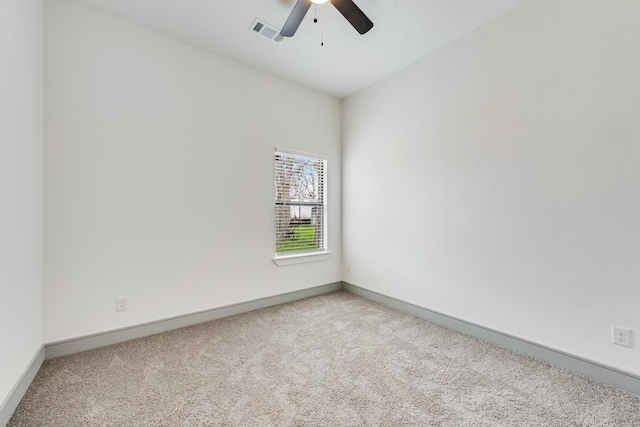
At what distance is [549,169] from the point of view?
6.67 ft

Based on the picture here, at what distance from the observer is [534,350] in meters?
2.08

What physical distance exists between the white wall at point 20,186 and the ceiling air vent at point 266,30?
1.55 metres

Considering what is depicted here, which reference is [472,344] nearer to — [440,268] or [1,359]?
[440,268]

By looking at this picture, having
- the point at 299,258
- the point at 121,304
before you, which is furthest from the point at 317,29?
the point at 121,304

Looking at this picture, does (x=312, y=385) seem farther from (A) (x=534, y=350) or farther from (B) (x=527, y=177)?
(B) (x=527, y=177)

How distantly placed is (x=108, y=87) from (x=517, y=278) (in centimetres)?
385

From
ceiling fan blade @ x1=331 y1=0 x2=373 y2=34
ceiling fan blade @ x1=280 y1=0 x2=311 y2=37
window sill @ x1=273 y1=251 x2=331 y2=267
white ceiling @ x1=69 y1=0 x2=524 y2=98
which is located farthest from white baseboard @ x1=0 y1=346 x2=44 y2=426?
ceiling fan blade @ x1=331 y1=0 x2=373 y2=34

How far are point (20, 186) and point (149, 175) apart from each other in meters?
0.87

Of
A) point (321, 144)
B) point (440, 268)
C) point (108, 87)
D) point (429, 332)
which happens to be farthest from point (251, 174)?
point (429, 332)

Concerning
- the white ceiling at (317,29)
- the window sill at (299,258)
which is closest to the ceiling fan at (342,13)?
the white ceiling at (317,29)

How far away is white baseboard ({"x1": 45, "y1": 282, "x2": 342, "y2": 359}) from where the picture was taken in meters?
2.09

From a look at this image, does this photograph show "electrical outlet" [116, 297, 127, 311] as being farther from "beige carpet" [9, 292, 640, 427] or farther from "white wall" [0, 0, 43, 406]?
"white wall" [0, 0, 43, 406]

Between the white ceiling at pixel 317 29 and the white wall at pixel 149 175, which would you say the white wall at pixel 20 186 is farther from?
the white ceiling at pixel 317 29

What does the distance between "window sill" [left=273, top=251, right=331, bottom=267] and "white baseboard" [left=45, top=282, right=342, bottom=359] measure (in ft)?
1.31
